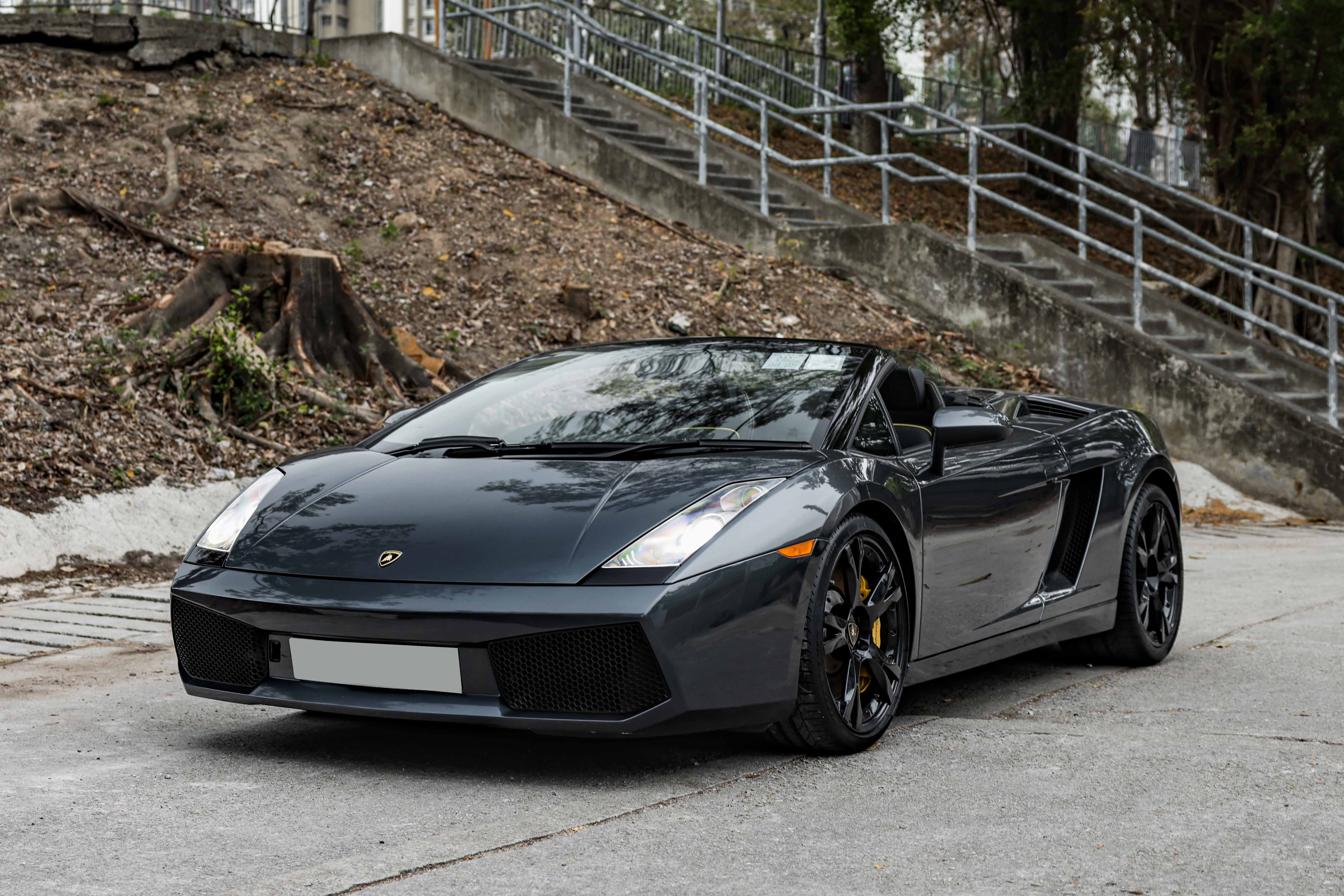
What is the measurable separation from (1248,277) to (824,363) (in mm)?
10493

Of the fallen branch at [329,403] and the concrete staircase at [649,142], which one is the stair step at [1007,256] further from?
the fallen branch at [329,403]

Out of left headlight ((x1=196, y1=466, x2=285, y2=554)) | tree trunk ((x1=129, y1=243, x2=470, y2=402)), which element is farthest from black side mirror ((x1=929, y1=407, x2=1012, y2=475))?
tree trunk ((x1=129, y1=243, x2=470, y2=402))

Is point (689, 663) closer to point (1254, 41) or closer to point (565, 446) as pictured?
point (565, 446)

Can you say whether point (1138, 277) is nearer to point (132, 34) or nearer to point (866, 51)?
point (132, 34)

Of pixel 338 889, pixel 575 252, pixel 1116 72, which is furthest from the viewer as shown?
pixel 1116 72

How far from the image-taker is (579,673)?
12.9 feet

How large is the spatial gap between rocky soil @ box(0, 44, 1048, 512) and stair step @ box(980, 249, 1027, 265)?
1230 mm

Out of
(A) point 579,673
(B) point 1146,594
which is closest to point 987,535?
(B) point 1146,594

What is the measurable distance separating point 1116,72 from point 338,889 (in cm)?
1830

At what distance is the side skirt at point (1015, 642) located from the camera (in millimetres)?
4902

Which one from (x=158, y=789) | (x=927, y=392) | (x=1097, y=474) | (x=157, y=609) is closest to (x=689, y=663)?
(x=158, y=789)

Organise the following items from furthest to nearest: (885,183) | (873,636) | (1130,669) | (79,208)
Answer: (885,183), (79,208), (1130,669), (873,636)

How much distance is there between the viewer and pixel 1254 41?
1661 cm

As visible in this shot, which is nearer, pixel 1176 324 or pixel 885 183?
pixel 1176 324
